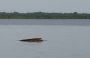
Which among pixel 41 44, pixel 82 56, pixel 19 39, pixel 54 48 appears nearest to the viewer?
pixel 82 56

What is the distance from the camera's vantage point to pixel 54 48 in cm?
3694

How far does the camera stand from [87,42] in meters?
40.7

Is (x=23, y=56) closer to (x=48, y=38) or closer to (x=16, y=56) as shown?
(x=16, y=56)

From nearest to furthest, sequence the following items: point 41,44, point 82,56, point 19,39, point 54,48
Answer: point 82,56
point 54,48
point 41,44
point 19,39

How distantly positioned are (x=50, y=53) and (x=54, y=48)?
2.93 m

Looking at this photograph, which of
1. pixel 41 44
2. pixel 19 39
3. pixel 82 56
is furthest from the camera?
pixel 19 39

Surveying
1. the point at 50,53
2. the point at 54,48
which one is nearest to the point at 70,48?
the point at 54,48

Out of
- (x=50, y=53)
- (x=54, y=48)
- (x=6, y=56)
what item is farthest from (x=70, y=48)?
(x=6, y=56)

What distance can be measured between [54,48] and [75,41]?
5.26m

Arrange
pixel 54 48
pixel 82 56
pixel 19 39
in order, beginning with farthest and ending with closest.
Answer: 1. pixel 19 39
2. pixel 54 48
3. pixel 82 56

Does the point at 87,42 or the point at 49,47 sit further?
the point at 87,42

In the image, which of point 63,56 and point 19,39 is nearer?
point 63,56

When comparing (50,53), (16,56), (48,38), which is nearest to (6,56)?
(16,56)

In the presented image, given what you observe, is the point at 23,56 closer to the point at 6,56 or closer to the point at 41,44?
the point at 6,56
